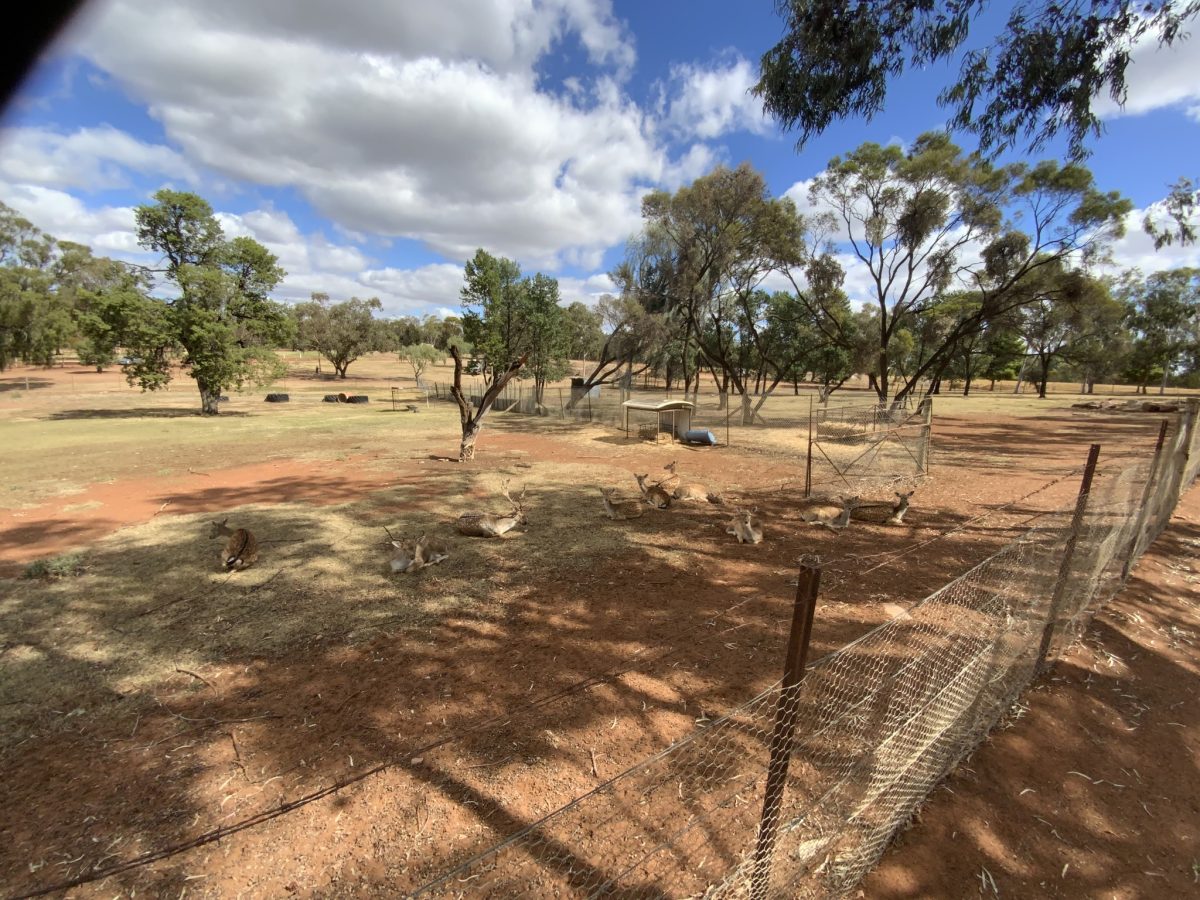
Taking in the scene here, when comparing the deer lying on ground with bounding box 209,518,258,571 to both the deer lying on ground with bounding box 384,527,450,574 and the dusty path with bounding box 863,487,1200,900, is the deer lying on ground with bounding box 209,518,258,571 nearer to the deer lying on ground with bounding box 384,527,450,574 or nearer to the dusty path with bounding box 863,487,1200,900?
the deer lying on ground with bounding box 384,527,450,574

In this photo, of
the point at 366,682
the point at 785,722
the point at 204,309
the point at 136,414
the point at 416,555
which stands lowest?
the point at 136,414

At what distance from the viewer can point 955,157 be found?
65.9ft

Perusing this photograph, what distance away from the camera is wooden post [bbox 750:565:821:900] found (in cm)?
209

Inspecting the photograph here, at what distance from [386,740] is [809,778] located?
9.33 ft

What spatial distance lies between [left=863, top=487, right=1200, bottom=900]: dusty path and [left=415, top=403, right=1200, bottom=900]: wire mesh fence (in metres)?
0.16

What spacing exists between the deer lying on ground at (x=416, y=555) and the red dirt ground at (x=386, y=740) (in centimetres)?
144

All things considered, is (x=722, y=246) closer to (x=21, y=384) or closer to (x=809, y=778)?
(x=809, y=778)

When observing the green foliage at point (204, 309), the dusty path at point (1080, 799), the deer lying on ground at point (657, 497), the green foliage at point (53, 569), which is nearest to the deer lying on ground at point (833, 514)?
the deer lying on ground at point (657, 497)

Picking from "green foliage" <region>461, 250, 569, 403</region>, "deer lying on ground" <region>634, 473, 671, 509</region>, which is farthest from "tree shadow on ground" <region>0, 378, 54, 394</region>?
"deer lying on ground" <region>634, 473, 671, 509</region>

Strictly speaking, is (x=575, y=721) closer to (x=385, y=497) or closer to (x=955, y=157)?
(x=385, y=497)

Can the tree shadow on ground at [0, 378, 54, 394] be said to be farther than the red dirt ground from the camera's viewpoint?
Yes

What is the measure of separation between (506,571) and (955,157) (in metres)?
24.0

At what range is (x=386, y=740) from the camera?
3.62 meters

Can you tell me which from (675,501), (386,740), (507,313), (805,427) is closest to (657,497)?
(675,501)
